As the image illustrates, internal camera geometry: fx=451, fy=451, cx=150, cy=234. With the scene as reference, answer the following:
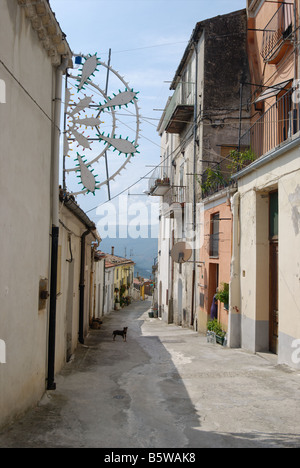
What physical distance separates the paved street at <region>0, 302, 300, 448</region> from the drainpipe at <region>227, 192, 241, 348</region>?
1.17m

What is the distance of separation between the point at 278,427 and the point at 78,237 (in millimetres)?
7814

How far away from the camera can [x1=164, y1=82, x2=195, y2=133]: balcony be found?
17795 millimetres

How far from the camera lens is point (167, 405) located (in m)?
6.16

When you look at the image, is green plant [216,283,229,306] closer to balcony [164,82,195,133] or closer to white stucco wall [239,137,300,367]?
white stucco wall [239,137,300,367]

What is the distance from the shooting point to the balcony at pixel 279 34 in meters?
11.0

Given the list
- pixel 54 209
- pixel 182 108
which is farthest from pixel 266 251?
pixel 182 108

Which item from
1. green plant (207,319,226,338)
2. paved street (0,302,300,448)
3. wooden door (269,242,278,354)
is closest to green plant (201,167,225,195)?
green plant (207,319,226,338)

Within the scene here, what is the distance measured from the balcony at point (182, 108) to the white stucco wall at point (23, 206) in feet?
38.7

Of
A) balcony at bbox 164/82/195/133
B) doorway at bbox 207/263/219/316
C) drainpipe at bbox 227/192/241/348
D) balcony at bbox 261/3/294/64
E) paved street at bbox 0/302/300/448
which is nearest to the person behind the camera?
paved street at bbox 0/302/300/448

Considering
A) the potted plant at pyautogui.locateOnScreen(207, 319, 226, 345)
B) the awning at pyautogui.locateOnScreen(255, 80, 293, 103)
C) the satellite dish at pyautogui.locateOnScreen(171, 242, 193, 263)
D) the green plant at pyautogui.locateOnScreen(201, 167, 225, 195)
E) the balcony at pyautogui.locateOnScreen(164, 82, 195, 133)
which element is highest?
the balcony at pyautogui.locateOnScreen(164, 82, 195, 133)

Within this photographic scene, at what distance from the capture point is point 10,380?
5.02m

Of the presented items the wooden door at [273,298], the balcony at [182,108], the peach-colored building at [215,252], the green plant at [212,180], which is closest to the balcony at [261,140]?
the green plant at [212,180]
